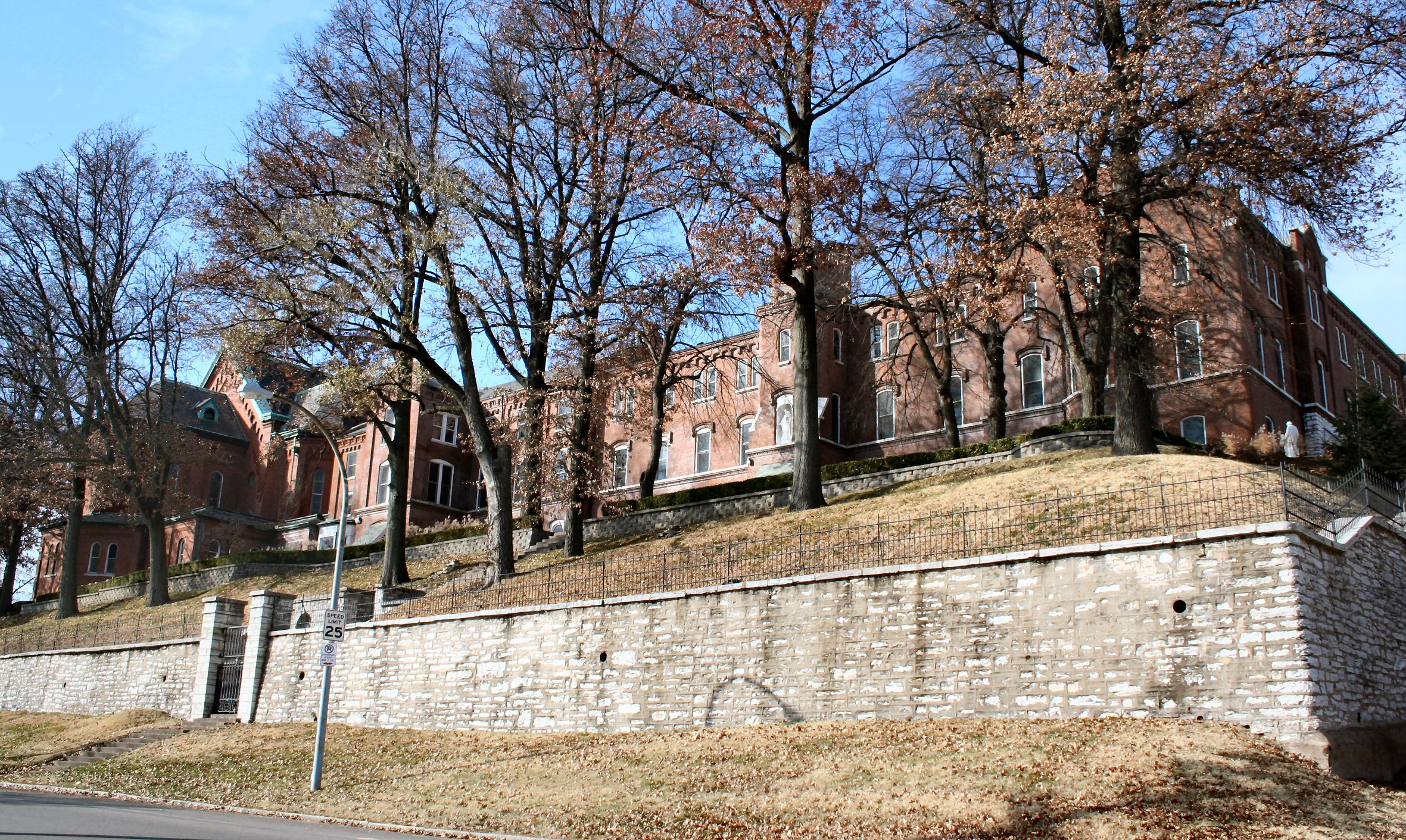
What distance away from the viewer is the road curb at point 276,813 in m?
12.8

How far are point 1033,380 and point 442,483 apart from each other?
29736 mm

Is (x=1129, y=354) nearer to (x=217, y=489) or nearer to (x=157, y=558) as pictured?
(x=157, y=558)

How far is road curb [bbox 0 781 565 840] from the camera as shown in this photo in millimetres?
12789

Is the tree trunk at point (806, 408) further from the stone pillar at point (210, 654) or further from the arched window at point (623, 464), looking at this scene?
the arched window at point (623, 464)

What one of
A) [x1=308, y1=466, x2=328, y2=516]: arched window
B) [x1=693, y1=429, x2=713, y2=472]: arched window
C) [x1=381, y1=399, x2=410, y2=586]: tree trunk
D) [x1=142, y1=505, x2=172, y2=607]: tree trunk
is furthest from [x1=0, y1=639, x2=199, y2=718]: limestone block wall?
[x1=308, y1=466, x2=328, y2=516]: arched window

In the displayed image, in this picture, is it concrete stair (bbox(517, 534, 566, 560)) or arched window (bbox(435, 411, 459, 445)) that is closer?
concrete stair (bbox(517, 534, 566, 560))

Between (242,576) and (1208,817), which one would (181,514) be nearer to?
(242,576)

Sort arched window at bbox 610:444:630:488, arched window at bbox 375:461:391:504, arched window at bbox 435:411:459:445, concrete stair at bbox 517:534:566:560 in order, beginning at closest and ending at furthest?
1. concrete stair at bbox 517:534:566:560
2. arched window at bbox 610:444:630:488
3. arched window at bbox 375:461:391:504
4. arched window at bbox 435:411:459:445

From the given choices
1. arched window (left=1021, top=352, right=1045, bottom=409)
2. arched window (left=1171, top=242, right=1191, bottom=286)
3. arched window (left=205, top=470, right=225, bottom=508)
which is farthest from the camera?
arched window (left=205, top=470, right=225, bottom=508)

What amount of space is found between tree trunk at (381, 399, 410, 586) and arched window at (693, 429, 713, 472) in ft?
58.7

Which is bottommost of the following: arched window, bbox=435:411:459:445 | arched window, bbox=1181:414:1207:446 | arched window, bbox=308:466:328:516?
arched window, bbox=1181:414:1207:446

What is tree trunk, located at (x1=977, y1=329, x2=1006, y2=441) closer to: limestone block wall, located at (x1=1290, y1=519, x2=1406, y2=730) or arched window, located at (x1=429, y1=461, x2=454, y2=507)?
limestone block wall, located at (x1=1290, y1=519, x2=1406, y2=730)

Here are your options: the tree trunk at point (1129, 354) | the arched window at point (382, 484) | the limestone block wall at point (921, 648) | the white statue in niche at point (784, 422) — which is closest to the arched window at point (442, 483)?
the arched window at point (382, 484)

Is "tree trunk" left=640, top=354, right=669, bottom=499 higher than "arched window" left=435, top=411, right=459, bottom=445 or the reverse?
the reverse
